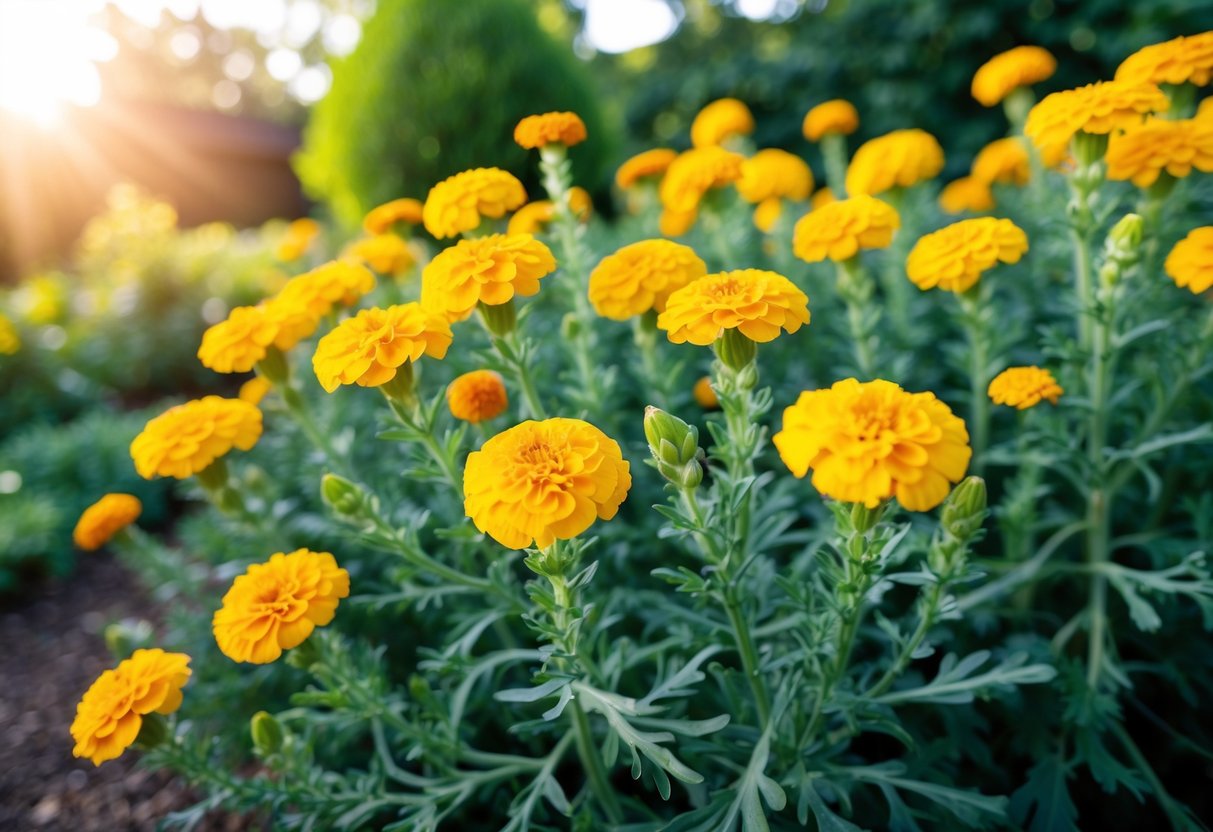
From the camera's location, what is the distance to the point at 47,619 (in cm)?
348

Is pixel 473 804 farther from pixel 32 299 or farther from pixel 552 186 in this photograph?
pixel 32 299

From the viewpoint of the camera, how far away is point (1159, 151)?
1558 millimetres

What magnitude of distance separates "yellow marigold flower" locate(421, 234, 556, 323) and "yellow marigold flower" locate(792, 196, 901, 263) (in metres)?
0.64

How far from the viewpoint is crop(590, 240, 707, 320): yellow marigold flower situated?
1.39 meters

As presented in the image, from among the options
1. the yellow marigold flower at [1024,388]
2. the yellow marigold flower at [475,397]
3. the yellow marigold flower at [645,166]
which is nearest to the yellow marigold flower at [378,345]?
the yellow marigold flower at [475,397]

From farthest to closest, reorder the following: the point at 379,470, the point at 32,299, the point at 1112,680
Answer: the point at 32,299 → the point at 379,470 → the point at 1112,680

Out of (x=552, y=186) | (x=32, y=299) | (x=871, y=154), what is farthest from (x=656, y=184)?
(x=32, y=299)

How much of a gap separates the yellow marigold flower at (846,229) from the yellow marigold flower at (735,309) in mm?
440

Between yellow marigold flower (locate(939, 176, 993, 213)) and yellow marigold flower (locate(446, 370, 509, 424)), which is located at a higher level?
yellow marigold flower (locate(446, 370, 509, 424))

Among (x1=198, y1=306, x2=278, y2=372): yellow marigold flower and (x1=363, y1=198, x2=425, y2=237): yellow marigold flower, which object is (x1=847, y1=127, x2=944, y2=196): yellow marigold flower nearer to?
(x1=363, y1=198, x2=425, y2=237): yellow marigold flower

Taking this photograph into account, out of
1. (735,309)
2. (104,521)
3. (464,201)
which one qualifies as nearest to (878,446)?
(735,309)

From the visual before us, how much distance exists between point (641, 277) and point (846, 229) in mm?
514

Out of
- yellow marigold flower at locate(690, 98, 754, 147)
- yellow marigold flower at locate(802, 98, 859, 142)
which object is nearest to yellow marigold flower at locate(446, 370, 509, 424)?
yellow marigold flower at locate(690, 98, 754, 147)

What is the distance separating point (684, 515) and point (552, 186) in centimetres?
100
